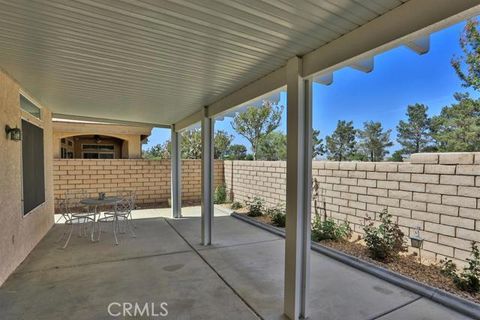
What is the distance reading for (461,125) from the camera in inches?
261

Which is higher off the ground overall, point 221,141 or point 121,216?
point 221,141

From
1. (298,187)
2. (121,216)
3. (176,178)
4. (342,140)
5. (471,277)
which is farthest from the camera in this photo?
(342,140)

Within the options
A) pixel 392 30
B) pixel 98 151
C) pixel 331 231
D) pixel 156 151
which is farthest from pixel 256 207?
pixel 156 151

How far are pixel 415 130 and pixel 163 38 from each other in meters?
10.2

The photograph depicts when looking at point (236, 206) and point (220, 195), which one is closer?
point (236, 206)

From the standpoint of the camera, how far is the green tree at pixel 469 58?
4.85 metres

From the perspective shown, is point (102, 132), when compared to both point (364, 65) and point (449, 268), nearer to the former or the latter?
point (364, 65)

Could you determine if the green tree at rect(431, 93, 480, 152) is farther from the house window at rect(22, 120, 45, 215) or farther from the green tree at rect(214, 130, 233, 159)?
→ the green tree at rect(214, 130, 233, 159)

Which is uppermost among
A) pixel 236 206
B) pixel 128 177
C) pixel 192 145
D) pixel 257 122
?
pixel 257 122

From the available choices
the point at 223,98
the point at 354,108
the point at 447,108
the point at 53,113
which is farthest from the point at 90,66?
the point at 354,108

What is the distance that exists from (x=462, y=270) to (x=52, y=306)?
4.85m

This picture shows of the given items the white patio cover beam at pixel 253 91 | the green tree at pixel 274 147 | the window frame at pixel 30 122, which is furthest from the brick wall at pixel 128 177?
the green tree at pixel 274 147

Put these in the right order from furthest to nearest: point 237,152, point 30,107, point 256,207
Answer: point 237,152 < point 256,207 < point 30,107

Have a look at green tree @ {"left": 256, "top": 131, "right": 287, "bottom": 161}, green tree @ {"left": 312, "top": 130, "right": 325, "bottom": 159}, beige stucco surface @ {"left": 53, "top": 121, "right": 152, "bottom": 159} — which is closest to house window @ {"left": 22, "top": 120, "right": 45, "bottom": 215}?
beige stucco surface @ {"left": 53, "top": 121, "right": 152, "bottom": 159}
